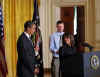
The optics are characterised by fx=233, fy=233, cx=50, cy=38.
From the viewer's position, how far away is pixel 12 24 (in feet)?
22.4

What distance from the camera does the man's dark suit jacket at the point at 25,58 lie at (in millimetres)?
3643

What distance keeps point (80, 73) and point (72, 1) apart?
240 inches

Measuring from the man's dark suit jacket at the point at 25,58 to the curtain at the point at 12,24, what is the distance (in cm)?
305

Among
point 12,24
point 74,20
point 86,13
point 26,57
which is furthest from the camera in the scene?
point 74,20

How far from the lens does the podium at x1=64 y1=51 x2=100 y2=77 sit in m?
2.93

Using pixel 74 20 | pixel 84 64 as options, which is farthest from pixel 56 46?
pixel 74 20

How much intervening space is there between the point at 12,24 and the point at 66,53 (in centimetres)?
364

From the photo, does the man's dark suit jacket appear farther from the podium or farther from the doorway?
the doorway

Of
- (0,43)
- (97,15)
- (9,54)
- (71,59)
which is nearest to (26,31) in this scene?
(71,59)

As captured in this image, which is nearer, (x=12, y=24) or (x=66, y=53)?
(x=66, y=53)

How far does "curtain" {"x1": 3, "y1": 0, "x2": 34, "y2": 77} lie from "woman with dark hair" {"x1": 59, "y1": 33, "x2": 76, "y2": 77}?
3.33 metres

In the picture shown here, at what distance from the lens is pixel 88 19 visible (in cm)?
863

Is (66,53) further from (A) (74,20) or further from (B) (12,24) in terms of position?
(A) (74,20)

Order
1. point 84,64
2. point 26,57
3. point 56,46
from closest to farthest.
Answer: point 84,64, point 26,57, point 56,46
